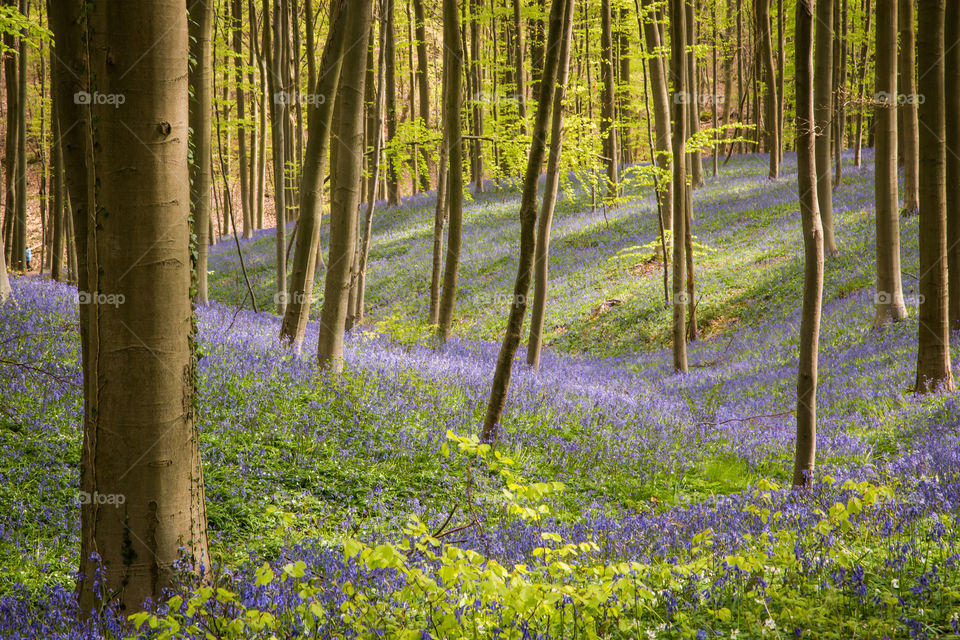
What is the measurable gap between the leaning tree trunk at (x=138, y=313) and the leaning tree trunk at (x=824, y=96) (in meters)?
4.84

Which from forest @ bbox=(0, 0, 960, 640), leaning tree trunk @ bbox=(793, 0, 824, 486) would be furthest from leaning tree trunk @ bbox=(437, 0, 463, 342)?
leaning tree trunk @ bbox=(793, 0, 824, 486)

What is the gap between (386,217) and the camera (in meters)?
31.8

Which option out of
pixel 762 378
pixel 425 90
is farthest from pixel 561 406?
pixel 425 90

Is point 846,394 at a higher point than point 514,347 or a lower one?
lower

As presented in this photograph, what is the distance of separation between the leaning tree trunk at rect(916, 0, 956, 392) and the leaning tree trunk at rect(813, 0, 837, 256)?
1196 mm

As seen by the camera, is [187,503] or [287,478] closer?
[187,503]

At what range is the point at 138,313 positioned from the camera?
335 cm

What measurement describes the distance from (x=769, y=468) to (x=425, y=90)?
2406 centimetres

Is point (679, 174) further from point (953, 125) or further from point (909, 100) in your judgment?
point (909, 100)

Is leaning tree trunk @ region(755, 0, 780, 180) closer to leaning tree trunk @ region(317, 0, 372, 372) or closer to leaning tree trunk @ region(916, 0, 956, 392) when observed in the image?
leaning tree trunk @ region(916, 0, 956, 392)

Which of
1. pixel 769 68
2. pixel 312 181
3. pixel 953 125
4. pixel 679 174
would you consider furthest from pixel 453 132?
pixel 769 68

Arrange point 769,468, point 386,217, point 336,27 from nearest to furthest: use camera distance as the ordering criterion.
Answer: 1. point 769,468
2. point 336,27
3. point 386,217

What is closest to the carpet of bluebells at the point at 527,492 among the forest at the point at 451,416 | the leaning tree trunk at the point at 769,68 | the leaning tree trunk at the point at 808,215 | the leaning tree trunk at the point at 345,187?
the forest at the point at 451,416

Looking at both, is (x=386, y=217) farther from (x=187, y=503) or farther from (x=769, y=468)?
(x=187, y=503)
